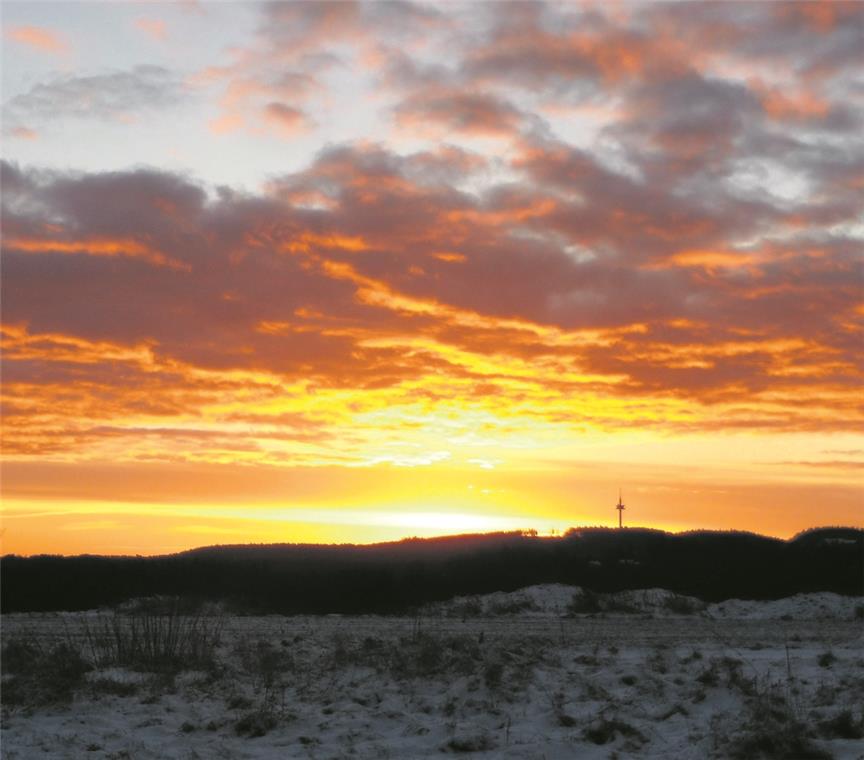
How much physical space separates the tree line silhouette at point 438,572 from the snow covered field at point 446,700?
14825mm

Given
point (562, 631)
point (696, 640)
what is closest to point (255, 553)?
point (562, 631)

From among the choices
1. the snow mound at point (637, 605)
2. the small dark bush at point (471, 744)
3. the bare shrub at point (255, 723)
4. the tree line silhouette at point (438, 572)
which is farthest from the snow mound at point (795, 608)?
the bare shrub at point (255, 723)

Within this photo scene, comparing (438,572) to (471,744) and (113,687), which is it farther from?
(471,744)

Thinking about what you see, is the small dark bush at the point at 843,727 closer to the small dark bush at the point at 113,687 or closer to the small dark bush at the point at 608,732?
the small dark bush at the point at 608,732

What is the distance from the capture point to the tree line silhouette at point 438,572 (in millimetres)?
33156

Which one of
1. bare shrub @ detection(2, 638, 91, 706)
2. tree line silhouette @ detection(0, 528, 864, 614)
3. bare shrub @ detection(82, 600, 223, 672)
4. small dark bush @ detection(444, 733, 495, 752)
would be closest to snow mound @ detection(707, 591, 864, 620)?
tree line silhouette @ detection(0, 528, 864, 614)

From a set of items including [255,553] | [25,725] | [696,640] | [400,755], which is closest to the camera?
[400,755]

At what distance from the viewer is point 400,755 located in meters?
11.0

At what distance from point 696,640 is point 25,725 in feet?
36.7

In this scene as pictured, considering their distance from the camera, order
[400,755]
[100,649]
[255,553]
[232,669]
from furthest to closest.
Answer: [255,553], [100,649], [232,669], [400,755]

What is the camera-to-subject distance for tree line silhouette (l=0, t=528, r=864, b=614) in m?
33.2

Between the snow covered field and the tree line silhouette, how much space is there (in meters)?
14.8

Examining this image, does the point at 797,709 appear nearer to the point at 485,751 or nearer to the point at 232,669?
the point at 485,751

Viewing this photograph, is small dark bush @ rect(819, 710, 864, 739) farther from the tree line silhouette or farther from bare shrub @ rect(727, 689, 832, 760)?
the tree line silhouette
